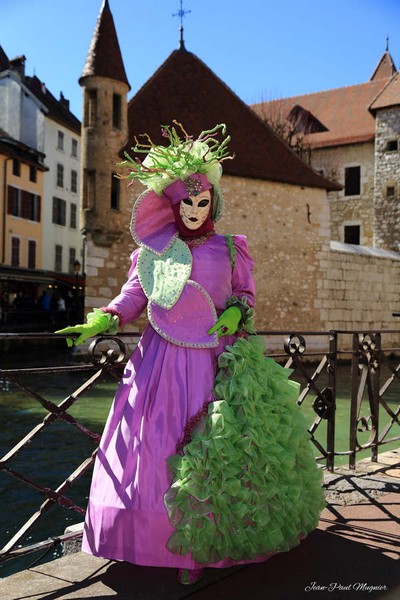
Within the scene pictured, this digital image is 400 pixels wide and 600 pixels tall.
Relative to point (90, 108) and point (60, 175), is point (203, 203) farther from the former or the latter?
point (60, 175)

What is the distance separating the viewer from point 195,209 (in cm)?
267

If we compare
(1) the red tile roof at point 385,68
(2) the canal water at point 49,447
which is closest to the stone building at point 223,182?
(2) the canal water at point 49,447

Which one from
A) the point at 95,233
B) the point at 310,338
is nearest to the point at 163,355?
the point at 95,233

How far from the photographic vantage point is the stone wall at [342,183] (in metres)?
26.4

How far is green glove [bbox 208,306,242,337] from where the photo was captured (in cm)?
246

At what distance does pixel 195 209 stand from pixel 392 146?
24018 mm

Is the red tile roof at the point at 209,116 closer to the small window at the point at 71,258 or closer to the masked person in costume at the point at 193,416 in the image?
the masked person in costume at the point at 193,416

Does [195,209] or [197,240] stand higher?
[195,209]

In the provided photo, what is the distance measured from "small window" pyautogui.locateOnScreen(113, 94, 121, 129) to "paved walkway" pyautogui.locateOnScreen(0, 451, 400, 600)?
43.0ft

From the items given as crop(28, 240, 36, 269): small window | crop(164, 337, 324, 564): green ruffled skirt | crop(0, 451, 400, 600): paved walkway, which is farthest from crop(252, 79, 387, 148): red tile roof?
crop(164, 337, 324, 564): green ruffled skirt

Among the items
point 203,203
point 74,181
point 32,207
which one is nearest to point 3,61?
point 74,181

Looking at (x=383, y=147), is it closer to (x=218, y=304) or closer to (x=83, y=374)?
(x=83, y=374)

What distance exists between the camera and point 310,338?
16.8 m

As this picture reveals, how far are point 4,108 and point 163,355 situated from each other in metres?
29.5
